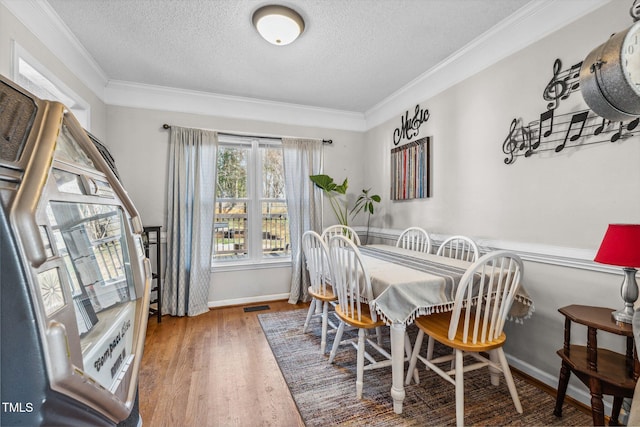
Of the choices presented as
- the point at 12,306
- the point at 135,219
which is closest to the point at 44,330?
the point at 12,306

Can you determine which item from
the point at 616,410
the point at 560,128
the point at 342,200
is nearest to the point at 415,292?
the point at 616,410

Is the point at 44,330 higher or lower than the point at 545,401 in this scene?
higher

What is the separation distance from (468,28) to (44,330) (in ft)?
9.53

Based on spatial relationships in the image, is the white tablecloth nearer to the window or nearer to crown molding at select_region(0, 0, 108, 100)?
the window

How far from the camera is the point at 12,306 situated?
49 centimetres

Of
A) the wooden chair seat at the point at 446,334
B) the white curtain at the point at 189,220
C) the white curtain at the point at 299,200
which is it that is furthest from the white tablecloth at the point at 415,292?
the white curtain at the point at 189,220

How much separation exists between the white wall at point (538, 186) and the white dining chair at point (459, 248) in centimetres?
12

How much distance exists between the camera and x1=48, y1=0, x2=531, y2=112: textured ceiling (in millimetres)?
2000

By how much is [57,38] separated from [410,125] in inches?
127

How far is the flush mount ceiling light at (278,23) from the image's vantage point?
1.98m

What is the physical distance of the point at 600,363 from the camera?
1.49 meters

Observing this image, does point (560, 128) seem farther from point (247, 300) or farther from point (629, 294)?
point (247, 300)

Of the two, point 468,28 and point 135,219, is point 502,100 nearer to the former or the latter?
point 468,28

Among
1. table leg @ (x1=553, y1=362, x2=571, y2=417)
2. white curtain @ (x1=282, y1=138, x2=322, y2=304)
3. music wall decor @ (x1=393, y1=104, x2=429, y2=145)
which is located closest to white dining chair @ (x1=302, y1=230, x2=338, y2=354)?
white curtain @ (x1=282, y1=138, x2=322, y2=304)
